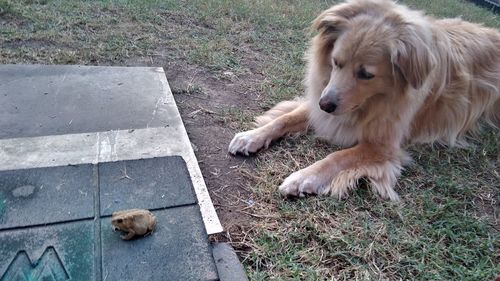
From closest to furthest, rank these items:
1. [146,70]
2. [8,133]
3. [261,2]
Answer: [8,133], [146,70], [261,2]

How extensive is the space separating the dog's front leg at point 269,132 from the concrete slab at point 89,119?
1.00ft

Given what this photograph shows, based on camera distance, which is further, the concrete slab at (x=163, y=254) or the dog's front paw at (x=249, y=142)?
the dog's front paw at (x=249, y=142)

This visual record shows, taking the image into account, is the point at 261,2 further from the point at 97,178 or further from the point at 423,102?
the point at 97,178

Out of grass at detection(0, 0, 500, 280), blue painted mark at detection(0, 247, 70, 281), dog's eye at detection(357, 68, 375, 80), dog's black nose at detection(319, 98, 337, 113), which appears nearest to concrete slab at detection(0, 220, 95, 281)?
blue painted mark at detection(0, 247, 70, 281)

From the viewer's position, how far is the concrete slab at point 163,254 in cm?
148

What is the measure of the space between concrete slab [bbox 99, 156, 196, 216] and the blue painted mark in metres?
0.28

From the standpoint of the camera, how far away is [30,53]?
316 cm

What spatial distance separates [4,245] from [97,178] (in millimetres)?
478

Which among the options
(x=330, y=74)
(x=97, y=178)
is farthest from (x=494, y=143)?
(x=97, y=178)

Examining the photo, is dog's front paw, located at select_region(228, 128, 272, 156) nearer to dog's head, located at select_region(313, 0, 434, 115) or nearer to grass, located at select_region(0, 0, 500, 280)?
grass, located at select_region(0, 0, 500, 280)

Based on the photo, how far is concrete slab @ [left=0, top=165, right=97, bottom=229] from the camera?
5.43 ft

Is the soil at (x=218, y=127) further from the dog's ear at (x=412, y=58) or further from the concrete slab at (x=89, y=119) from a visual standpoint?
the dog's ear at (x=412, y=58)

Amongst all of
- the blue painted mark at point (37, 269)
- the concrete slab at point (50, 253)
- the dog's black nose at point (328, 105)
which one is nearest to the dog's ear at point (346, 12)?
the dog's black nose at point (328, 105)

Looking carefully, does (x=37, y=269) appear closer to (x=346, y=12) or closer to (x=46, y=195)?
(x=46, y=195)
